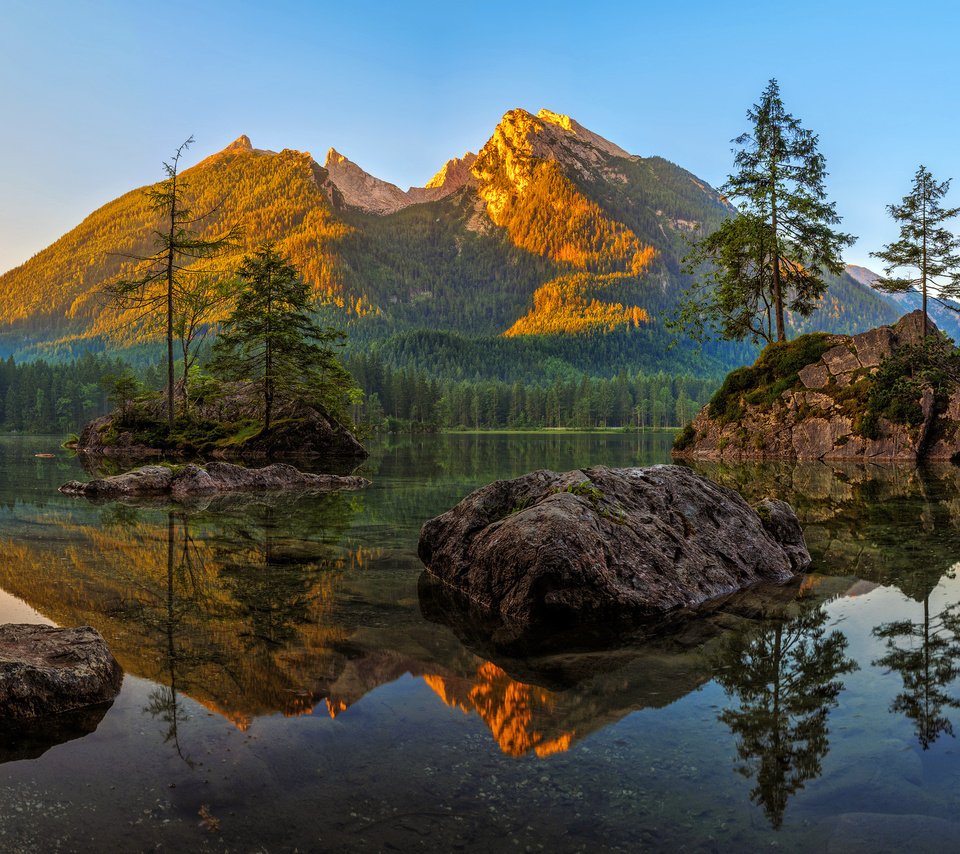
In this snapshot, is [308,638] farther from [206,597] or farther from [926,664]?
[926,664]

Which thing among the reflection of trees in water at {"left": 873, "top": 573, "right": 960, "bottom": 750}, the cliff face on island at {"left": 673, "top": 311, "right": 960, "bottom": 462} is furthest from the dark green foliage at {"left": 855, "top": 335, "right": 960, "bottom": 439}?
the reflection of trees in water at {"left": 873, "top": 573, "right": 960, "bottom": 750}

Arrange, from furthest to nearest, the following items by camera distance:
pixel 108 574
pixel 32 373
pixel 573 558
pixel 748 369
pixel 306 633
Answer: pixel 32 373, pixel 748 369, pixel 108 574, pixel 573 558, pixel 306 633

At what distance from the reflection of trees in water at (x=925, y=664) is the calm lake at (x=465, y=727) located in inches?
1.2

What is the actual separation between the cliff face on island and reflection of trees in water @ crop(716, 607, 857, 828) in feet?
101

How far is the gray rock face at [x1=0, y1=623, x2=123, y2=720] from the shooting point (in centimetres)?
549

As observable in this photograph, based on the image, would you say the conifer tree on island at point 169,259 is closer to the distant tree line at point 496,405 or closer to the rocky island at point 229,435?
the rocky island at point 229,435

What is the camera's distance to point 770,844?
3.79 m

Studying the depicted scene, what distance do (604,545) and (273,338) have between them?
3417cm

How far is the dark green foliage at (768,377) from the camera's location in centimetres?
4347

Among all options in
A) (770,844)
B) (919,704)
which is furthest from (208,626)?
(919,704)

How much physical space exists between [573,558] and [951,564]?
23.0 ft

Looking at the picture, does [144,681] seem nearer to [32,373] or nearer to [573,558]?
[573,558]

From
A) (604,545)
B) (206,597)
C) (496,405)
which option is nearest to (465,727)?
(604,545)

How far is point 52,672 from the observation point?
5.68 meters
